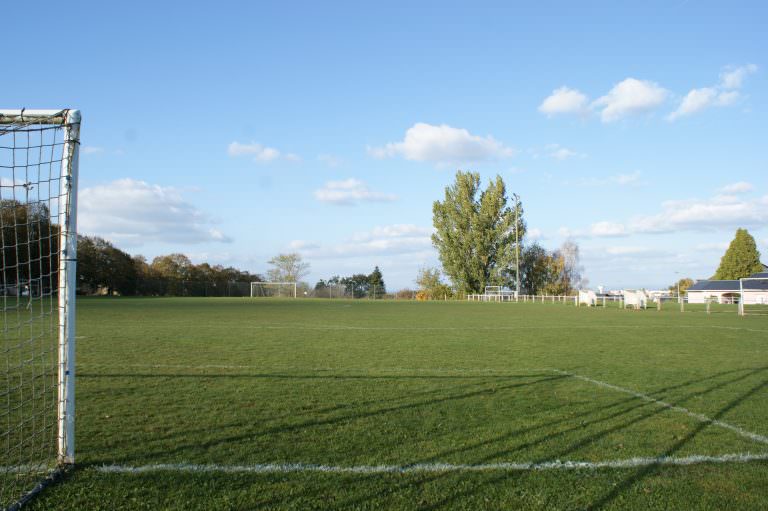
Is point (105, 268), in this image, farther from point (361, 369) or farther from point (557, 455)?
point (557, 455)

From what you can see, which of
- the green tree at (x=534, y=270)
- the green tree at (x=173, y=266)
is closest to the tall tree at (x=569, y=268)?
the green tree at (x=534, y=270)

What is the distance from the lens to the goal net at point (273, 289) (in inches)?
2650

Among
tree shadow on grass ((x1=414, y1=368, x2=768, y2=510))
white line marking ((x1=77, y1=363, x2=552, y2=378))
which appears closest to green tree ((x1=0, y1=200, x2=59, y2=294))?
white line marking ((x1=77, y1=363, x2=552, y2=378))

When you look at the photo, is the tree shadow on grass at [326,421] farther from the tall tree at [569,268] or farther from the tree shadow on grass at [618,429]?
the tall tree at [569,268]

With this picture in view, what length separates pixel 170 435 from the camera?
4977 millimetres

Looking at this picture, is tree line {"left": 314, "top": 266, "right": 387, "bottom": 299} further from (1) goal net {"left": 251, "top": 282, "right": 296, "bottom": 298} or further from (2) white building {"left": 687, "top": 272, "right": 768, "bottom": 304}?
(2) white building {"left": 687, "top": 272, "right": 768, "bottom": 304}

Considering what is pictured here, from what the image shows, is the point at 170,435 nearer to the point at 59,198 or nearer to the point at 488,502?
the point at 59,198


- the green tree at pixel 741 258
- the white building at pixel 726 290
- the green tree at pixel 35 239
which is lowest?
the white building at pixel 726 290

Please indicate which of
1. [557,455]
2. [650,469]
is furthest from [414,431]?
[650,469]

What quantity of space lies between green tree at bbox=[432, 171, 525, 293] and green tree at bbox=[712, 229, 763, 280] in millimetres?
27081

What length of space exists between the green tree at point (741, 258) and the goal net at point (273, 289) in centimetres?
5595

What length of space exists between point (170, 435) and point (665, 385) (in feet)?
21.7

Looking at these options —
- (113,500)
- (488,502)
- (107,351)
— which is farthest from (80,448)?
(107,351)

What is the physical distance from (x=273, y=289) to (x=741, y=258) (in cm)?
6000
